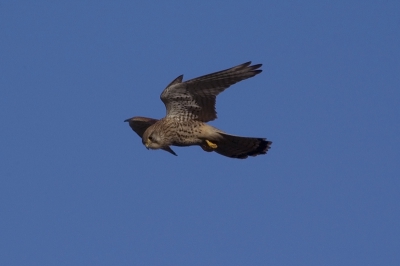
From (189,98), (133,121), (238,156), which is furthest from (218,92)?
(133,121)

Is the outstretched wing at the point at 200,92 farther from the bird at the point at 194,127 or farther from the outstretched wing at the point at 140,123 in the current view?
the outstretched wing at the point at 140,123

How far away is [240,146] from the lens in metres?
11.5

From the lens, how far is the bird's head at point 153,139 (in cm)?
1128

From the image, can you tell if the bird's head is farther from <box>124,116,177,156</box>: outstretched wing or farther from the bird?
<box>124,116,177,156</box>: outstretched wing

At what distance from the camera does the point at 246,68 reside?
10.4m

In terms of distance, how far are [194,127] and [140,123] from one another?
161 centimetres

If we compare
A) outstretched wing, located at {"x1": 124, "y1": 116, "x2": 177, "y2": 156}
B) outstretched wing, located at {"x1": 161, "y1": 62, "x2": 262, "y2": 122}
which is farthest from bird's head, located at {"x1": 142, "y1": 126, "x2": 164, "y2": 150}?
outstretched wing, located at {"x1": 124, "y1": 116, "x2": 177, "y2": 156}

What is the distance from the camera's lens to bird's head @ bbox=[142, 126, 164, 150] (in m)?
11.3

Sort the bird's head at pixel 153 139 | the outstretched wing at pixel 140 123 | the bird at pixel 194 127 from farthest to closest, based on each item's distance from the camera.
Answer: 1. the outstretched wing at pixel 140 123
2. the bird's head at pixel 153 139
3. the bird at pixel 194 127

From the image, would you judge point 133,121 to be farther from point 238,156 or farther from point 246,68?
point 246,68

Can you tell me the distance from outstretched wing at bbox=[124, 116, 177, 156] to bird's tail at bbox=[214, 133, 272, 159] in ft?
3.08

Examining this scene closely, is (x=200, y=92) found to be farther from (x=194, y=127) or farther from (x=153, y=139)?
(x=153, y=139)

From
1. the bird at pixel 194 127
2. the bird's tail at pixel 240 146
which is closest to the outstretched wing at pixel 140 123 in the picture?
the bird at pixel 194 127

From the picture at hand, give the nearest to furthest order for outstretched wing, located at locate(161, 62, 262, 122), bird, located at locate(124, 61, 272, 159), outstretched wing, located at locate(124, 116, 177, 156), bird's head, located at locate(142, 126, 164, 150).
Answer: outstretched wing, located at locate(161, 62, 262, 122) < bird, located at locate(124, 61, 272, 159) < bird's head, located at locate(142, 126, 164, 150) < outstretched wing, located at locate(124, 116, 177, 156)
